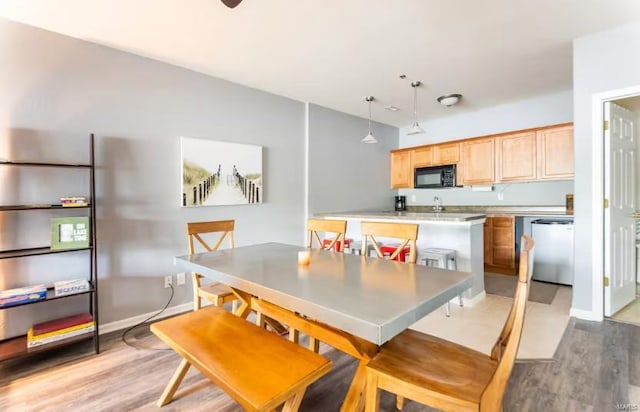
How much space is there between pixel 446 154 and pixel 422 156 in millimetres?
397

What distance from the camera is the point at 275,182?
389 cm

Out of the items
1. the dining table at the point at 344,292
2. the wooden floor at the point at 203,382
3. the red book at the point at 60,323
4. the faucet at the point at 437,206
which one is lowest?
the wooden floor at the point at 203,382

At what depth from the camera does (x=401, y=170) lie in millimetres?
5527

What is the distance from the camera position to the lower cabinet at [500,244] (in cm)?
425

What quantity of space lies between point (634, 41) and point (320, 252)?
3010 mm

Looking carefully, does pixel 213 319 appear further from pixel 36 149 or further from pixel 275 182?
pixel 275 182

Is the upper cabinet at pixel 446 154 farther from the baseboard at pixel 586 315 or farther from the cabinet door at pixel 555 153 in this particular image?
the baseboard at pixel 586 315

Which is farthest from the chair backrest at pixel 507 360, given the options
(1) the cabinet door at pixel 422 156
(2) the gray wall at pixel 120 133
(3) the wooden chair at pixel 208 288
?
(1) the cabinet door at pixel 422 156

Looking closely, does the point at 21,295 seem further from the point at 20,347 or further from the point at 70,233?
the point at 70,233

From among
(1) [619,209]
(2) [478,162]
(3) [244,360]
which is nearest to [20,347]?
(3) [244,360]

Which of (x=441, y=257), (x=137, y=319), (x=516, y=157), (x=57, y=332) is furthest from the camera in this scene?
(x=516, y=157)

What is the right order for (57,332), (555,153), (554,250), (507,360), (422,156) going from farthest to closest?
(422,156) < (555,153) < (554,250) < (57,332) < (507,360)

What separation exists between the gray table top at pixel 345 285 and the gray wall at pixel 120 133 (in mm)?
1228

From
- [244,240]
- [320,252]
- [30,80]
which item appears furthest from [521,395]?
[30,80]
